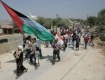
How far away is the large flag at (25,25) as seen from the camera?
28.6 feet

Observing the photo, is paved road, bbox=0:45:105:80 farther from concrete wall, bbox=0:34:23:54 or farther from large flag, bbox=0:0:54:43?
concrete wall, bbox=0:34:23:54

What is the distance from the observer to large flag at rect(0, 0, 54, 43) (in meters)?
8.73

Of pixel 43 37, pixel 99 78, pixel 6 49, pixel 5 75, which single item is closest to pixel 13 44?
pixel 6 49

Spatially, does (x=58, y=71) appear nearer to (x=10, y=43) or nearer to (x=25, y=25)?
(x=25, y=25)

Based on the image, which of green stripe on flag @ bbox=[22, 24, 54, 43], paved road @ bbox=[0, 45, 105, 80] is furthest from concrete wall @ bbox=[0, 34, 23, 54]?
green stripe on flag @ bbox=[22, 24, 54, 43]

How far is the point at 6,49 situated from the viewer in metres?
12.8

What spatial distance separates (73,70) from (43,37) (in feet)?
9.10

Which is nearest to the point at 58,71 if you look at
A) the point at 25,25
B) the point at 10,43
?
the point at 25,25

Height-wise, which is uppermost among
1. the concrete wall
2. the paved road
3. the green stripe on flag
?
the green stripe on flag

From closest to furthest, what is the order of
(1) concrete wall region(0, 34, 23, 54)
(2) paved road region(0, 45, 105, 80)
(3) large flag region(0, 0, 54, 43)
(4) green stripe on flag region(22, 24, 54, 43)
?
(2) paved road region(0, 45, 105, 80) < (3) large flag region(0, 0, 54, 43) < (4) green stripe on flag region(22, 24, 54, 43) < (1) concrete wall region(0, 34, 23, 54)

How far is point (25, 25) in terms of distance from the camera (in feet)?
30.3

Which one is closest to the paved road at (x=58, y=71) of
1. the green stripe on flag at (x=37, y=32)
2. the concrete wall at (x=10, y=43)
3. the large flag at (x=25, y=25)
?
the green stripe on flag at (x=37, y=32)

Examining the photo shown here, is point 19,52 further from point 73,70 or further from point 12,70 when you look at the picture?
point 73,70

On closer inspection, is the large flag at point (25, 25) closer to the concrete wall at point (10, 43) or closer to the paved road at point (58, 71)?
the paved road at point (58, 71)
